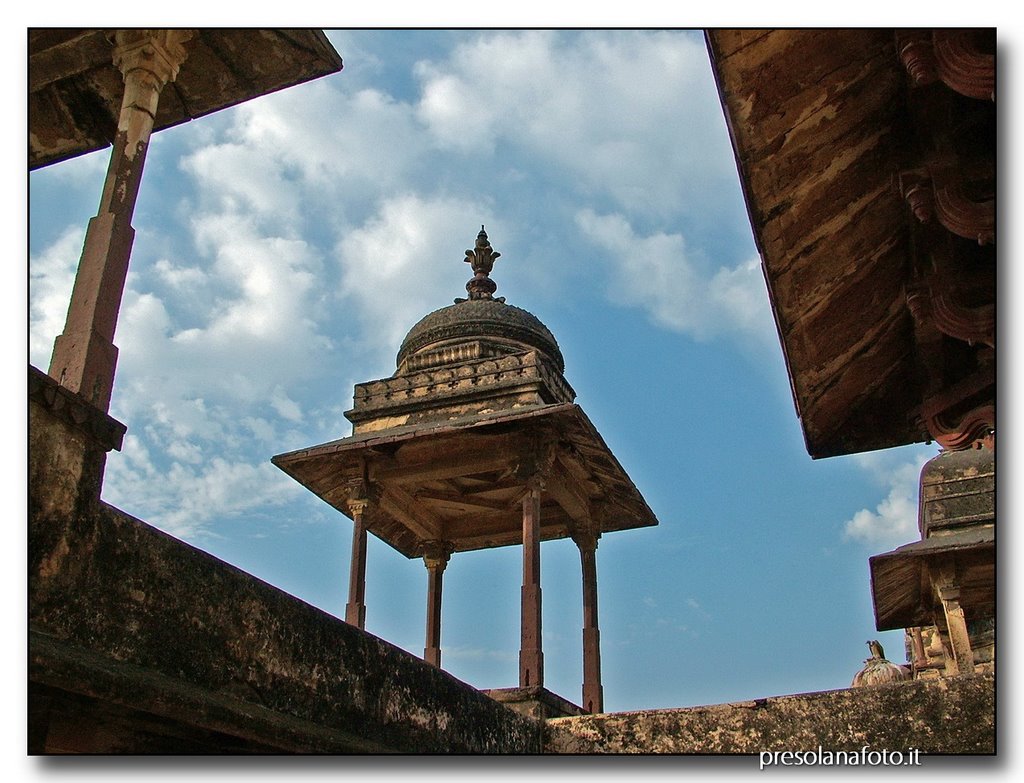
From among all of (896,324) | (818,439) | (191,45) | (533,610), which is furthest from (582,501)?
(191,45)

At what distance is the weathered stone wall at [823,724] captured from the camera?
586 cm

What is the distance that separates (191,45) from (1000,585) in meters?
5.12

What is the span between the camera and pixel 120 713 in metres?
4.01

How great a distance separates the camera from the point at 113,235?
499 centimetres

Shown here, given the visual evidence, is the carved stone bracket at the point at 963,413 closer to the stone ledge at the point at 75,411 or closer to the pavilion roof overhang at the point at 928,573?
the pavilion roof overhang at the point at 928,573

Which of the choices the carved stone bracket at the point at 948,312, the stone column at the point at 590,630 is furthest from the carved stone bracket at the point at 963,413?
the stone column at the point at 590,630

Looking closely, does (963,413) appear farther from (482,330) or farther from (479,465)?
(482,330)

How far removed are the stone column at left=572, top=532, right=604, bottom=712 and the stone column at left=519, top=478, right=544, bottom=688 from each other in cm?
176

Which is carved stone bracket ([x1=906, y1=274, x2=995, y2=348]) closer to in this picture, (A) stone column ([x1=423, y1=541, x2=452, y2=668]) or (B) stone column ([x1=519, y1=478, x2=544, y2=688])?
(B) stone column ([x1=519, y1=478, x2=544, y2=688])

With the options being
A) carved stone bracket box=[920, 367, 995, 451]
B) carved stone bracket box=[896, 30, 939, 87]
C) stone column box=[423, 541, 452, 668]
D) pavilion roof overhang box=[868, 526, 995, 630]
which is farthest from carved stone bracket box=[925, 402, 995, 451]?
stone column box=[423, 541, 452, 668]

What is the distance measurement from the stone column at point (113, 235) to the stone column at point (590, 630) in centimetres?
925

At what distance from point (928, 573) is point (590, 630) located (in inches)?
172

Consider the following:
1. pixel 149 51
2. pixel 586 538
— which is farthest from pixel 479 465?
pixel 149 51

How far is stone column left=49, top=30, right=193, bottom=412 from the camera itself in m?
4.56
